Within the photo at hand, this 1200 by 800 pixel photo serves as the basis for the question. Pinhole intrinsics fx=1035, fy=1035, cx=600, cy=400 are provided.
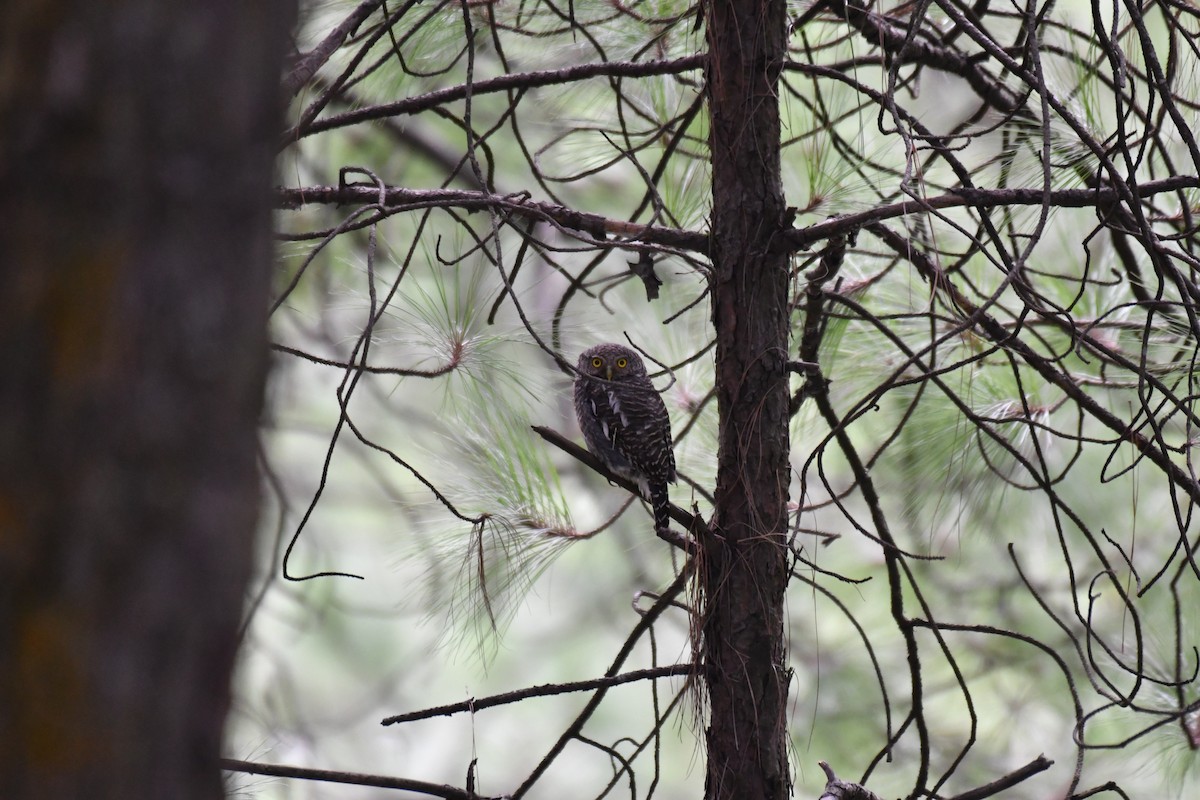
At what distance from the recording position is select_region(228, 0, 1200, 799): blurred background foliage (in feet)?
5.40

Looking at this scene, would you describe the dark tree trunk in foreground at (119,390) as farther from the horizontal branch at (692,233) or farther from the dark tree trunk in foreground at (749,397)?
the dark tree trunk in foreground at (749,397)

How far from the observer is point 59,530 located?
440 millimetres

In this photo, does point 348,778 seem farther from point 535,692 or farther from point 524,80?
point 524,80

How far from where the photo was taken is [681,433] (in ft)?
6.30

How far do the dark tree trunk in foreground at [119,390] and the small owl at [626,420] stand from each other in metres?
1.88

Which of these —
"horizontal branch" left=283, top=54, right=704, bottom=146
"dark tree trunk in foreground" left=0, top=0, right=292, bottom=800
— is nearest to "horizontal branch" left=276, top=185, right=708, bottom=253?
"horizontal branch" left=283, top=54, right=704, bottom=146

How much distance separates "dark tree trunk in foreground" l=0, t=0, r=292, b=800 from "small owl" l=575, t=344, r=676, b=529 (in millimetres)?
1883

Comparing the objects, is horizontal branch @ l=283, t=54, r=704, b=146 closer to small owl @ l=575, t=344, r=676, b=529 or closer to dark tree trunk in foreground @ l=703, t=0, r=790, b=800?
dark tree trunk in foreground @ l=703, t=0, r=790, b=800

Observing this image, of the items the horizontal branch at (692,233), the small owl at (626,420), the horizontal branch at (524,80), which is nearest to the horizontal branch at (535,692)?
the horizontal branch at (692,233)

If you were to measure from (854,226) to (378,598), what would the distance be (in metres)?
5.25

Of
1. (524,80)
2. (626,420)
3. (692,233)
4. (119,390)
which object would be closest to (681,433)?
(692,233)

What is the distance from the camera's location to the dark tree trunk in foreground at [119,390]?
0.44 m

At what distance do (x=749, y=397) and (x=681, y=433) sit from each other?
59cm

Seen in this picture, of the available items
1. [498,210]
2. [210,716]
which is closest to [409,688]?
[498,210]
